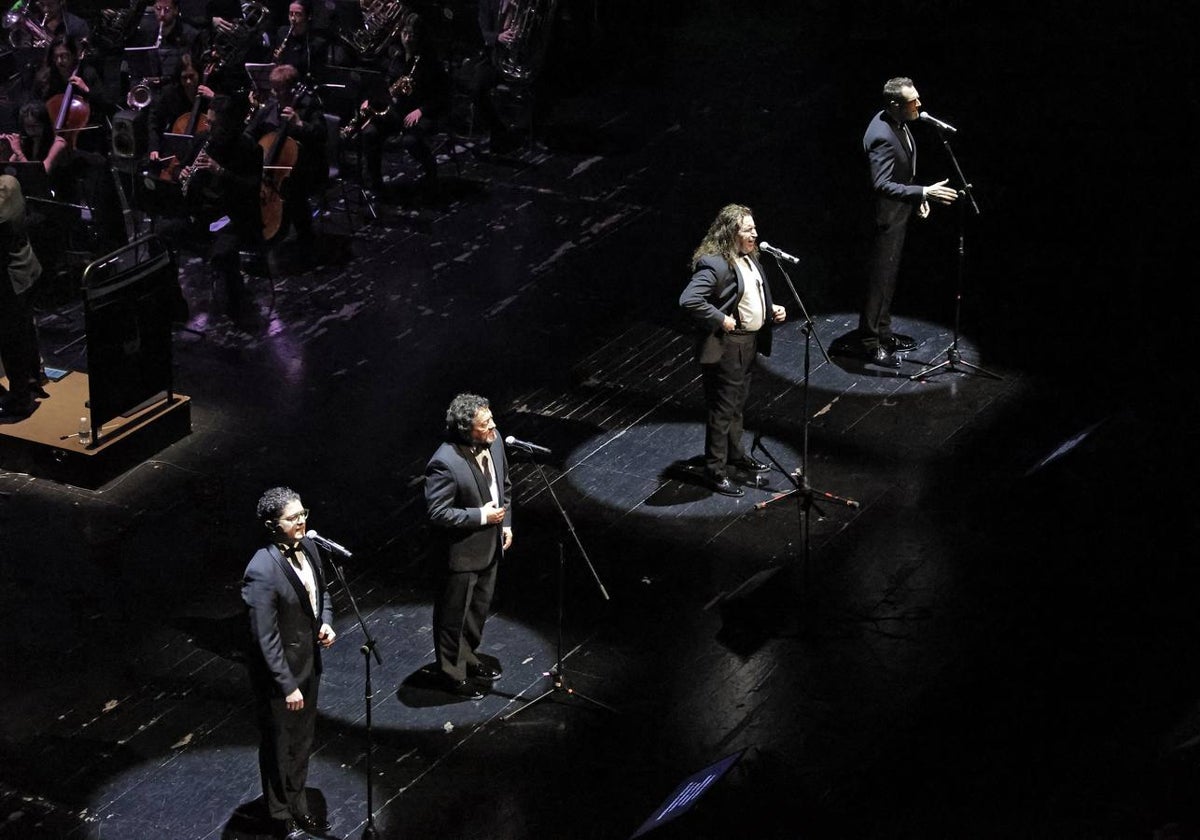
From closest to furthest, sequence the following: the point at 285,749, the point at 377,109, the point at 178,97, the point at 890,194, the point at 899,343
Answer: the point at 285,749 < the point at 890,194 < the point at 899,343 < the point at 178,97 < the point at 377,109

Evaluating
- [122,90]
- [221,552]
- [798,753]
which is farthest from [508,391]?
[122,90]

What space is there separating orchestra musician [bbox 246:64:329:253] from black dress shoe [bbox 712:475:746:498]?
14.0ft

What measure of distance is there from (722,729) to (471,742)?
1130 millimetres

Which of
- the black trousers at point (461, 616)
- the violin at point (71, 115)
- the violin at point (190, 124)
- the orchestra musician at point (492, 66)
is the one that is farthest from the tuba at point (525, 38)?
the black trousers at point (461, 616)

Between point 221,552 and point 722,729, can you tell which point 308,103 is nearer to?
point 221,552

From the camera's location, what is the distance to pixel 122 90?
14422 mm

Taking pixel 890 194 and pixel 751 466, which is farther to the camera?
pixel 890 194

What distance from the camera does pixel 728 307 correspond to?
904 centimetres

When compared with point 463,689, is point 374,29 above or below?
above

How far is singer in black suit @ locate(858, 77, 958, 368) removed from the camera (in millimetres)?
10133

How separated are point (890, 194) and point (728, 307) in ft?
5.83

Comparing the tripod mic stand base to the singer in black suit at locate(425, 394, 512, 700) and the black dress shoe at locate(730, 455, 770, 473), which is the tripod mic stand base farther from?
the black dress shoe at locate(730, 455, 770, 473)

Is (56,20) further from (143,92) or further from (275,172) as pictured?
(275,172)

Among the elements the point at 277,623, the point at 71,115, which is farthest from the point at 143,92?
the point at 277,623
